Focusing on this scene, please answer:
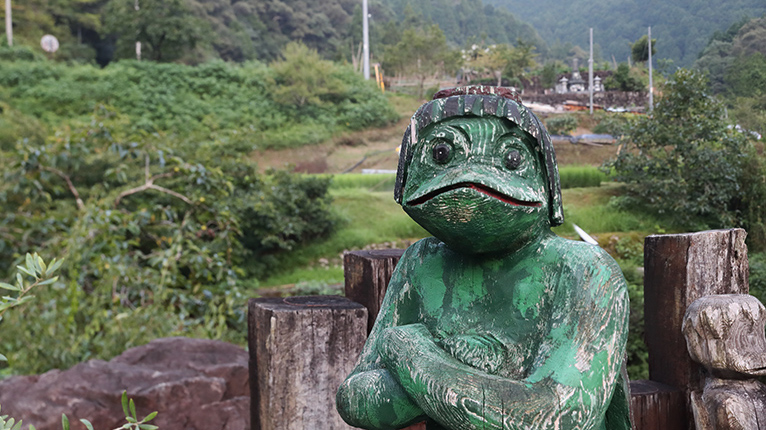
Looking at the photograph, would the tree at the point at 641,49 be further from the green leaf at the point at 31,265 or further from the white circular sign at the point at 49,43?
the white circular sign at the point at 49,43

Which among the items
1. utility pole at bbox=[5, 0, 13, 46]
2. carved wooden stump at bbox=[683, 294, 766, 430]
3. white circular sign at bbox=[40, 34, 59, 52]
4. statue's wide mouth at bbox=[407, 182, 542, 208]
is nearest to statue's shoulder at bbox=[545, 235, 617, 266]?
statue's wide mouth at bbox=[407, 182, 542, 208]

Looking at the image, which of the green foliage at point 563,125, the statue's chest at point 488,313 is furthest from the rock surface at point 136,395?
the green foliage at point 563,125

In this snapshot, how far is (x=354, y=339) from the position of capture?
1573 mm

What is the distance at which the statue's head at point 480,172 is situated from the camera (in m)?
1.02

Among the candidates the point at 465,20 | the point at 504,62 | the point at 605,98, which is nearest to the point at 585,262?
the point at 605,98

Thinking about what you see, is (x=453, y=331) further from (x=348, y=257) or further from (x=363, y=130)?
(x=363, y=130)

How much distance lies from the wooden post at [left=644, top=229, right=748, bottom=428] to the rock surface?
2.05 meters

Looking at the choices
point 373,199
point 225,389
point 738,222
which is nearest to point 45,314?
point 225,389

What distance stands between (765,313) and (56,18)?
19594mm

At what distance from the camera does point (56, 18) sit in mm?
17031

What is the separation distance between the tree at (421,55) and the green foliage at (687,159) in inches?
238

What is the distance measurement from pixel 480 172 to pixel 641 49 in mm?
6229

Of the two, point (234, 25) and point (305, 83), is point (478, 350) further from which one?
point (234, 25)

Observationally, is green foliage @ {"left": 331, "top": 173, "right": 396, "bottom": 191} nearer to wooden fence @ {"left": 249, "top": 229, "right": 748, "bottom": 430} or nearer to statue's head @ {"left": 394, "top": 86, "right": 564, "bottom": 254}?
wooden fence @ {"left": 249, "top": 229, "right": 748, "bottom": 430}
